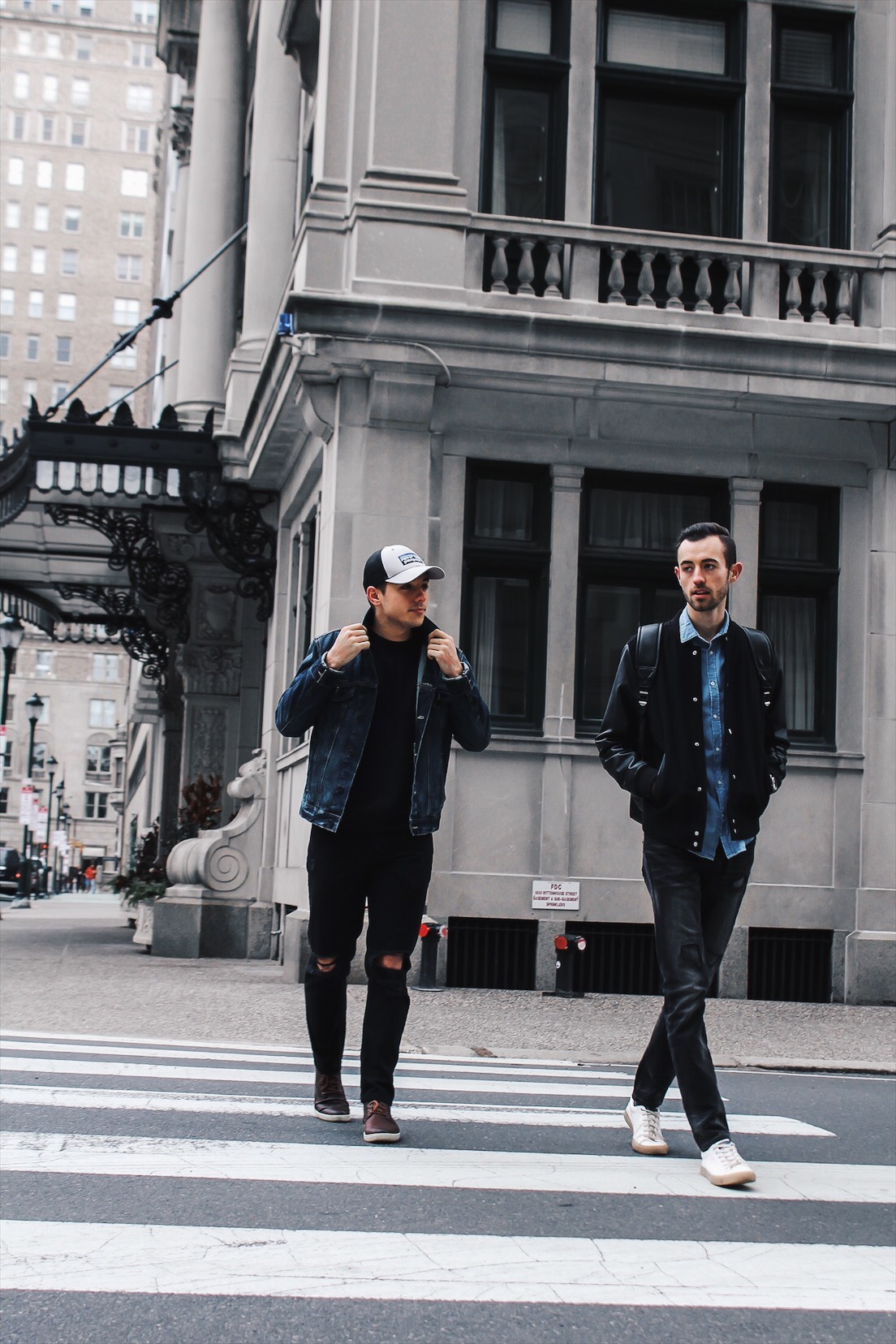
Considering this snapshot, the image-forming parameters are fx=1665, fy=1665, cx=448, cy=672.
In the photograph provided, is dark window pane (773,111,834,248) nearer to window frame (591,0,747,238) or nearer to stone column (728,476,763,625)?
window frame (591,0,747,238)

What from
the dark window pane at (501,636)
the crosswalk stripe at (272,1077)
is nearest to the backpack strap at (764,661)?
the crosswalk stripe at (272,1077)

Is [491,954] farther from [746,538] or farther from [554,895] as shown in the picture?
[746,538]

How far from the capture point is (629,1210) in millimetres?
4941

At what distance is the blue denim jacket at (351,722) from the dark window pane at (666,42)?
10.7 meters

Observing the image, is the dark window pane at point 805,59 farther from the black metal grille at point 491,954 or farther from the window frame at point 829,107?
the black metal grille at point 491,954

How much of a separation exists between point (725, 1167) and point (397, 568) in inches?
89.5

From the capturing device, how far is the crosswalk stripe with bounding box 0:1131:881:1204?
17.0 feet

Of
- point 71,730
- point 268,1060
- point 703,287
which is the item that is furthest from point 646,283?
point 71,730

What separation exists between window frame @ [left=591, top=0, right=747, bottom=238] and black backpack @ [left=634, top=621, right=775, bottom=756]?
31.9 feet

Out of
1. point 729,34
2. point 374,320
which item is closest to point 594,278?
point 374,320

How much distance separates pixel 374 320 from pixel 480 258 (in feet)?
3.92

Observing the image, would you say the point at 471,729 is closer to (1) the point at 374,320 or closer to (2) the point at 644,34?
(1) the point at 374,320

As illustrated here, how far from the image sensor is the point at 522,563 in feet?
47.2

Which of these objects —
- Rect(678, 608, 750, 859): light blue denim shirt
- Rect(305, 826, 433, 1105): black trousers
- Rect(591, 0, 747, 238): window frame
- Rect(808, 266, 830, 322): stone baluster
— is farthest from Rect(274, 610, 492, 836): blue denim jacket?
Rect(591, 0, 747, 238): window frame
